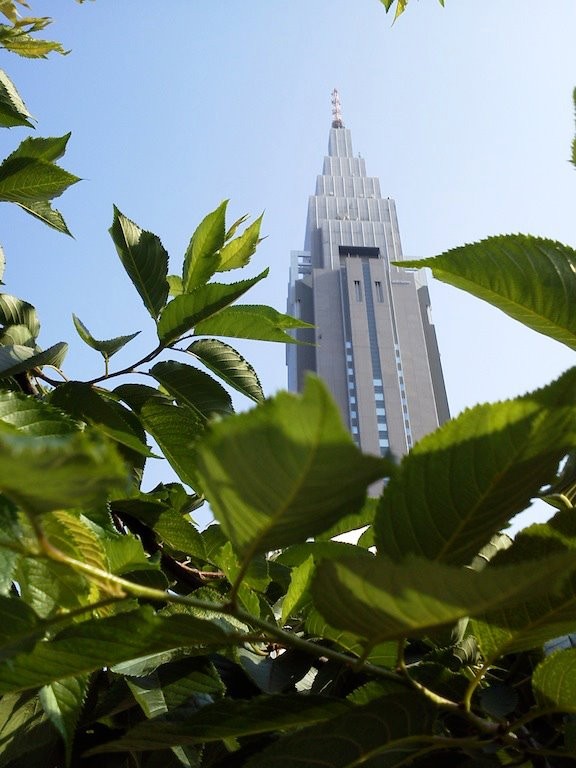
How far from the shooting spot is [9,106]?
2.44 ft

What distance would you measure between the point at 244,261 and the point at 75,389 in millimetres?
396

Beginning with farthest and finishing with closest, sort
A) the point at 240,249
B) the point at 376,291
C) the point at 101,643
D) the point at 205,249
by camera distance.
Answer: the point at 376,291 → the point at 240,249 → the point at 205,249 → the point at 101,643

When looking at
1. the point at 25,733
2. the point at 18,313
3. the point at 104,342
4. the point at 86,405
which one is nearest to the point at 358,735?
the point at 25,733

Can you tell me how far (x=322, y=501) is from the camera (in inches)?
9.0

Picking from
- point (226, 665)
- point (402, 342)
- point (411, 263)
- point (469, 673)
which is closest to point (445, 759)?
point (469, 673)

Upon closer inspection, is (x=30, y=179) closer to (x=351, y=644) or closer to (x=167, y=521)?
(x=167, y=521)

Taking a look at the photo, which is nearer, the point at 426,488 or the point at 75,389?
the point at 426,488

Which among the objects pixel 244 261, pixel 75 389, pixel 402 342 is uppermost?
pixel 402 342

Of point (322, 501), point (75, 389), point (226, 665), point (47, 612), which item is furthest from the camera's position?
point (75, 389)

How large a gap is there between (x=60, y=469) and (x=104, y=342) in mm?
575

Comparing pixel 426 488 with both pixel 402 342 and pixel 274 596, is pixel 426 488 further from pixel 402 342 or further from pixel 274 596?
pixel 402 342

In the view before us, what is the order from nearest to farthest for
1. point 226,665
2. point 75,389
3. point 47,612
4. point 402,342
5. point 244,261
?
point 47,612 < point 226,665 < point 75,389 < point 244,261 < point 402,342

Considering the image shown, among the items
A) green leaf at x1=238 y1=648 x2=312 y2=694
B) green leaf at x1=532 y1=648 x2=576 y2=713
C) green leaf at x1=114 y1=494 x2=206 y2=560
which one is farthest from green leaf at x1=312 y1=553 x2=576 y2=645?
green leaf at x1=114 y1=494 x2=206 y2=560

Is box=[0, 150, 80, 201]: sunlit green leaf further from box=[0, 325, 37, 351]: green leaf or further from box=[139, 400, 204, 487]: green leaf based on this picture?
box=[139, 400, 204, 487]: green leaf
